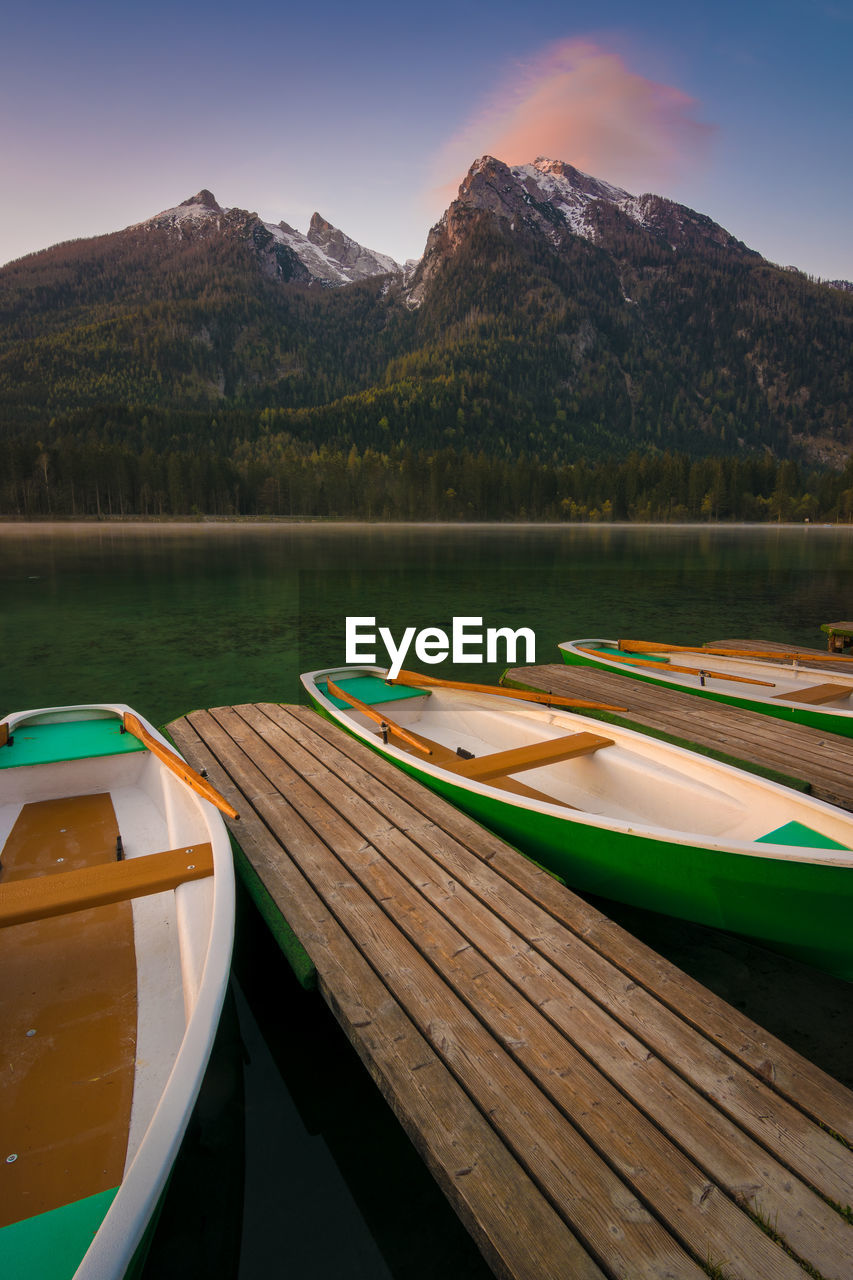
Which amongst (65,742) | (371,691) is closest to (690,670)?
(371,691)

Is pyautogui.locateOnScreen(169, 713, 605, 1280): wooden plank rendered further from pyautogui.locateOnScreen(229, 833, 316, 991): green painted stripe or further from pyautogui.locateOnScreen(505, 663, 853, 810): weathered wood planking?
pyautogui.locateOnScreen(505, 663, 853, 810): weathered wood planking

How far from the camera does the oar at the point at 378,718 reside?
6730mm

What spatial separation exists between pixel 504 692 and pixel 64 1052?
5780 mm

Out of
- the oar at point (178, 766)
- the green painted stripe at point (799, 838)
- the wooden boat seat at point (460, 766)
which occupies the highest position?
the oar at point (178, 766)

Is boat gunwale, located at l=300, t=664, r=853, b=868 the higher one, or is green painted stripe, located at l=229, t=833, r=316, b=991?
boat gunwale, located at l=300, t=664, r=853, b=868

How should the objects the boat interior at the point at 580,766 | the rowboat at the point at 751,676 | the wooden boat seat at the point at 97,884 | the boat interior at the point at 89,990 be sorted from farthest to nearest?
1. the rowboat at the point at 751,676
2. the boat interior at the point at 580,766
3. the wooden boat seat at the point at 97,884
4. the boat interior at the point at 89,990

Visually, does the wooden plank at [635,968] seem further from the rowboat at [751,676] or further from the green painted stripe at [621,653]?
the green painted stripe at [621,653]

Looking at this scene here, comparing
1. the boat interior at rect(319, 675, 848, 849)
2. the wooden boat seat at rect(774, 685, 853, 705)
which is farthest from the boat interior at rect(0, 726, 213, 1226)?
the wooden boat seat at rect(774, 685, 853, 705)

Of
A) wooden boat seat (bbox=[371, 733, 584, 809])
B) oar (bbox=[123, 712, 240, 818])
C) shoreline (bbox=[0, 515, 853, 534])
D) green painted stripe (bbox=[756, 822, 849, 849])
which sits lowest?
wooden boat seat (bbox=[371, 733, 584, 809])

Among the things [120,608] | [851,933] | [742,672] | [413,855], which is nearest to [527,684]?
[742,672]

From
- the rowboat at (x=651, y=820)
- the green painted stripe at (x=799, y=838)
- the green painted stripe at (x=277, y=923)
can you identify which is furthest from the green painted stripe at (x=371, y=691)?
the green painted stripe at (x=799, y=838)

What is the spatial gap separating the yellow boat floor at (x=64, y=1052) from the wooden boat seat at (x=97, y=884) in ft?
1.89

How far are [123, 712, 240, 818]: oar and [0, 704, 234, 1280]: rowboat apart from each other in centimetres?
2

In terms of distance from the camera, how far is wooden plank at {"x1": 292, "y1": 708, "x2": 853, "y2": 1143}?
2.98 m
